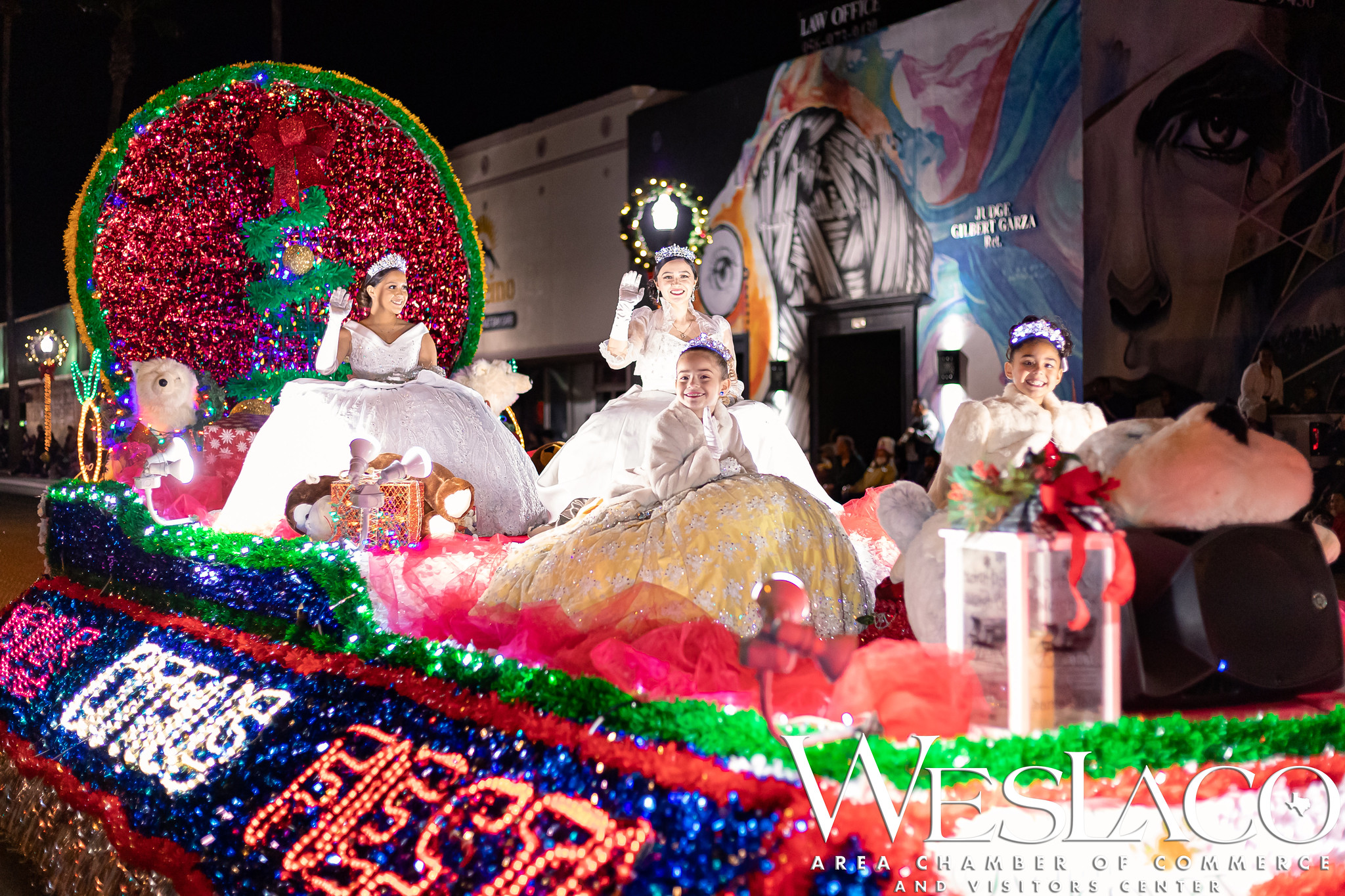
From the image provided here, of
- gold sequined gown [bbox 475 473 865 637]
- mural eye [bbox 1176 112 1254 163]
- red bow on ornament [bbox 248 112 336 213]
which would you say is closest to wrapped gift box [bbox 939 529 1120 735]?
gold sequined gown [bbox 475 473 865 637]

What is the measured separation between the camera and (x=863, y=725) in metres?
2.16

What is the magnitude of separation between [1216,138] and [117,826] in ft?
34.1

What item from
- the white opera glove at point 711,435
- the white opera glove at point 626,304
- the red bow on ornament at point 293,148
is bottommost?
the white opera glove at point 711,435

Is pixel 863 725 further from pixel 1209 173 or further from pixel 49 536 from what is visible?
pixel 1209 173

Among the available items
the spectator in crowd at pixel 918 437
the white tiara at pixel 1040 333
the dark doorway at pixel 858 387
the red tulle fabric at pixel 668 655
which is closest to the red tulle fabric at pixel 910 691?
the red tulle fabric at pixel 668 655

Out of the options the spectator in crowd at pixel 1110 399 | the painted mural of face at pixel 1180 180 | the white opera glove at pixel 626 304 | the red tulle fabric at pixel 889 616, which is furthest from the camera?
the spectator in crowd at pixel 1110 399

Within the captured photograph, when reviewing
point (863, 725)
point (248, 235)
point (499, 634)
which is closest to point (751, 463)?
point (499, 634)

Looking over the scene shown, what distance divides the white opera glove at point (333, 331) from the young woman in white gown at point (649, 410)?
1161 mm

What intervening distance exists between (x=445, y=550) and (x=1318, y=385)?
8.87m

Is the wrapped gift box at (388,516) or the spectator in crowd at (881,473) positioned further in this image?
the spectator in crowd at (881,473)

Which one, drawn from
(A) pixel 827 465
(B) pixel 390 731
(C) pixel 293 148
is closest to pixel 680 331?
(C) pixel 293 148

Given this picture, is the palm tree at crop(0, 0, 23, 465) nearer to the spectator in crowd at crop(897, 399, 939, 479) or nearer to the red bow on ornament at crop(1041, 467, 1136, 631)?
the spectator in crowd at crop(897, 399, 939, 479)

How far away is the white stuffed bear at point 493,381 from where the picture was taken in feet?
21.1

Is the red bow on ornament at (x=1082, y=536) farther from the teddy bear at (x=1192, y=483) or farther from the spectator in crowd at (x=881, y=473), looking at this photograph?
the spectator in crowd at (x=881, y=473)
